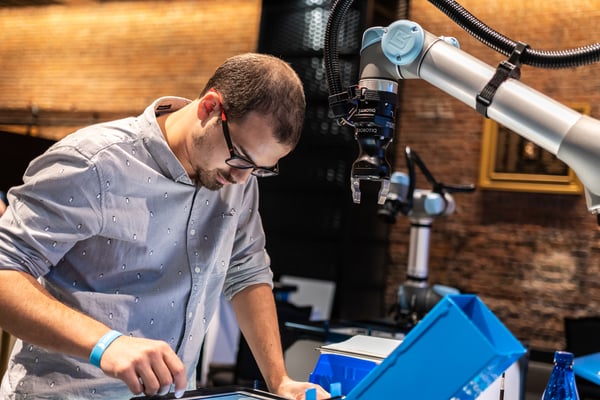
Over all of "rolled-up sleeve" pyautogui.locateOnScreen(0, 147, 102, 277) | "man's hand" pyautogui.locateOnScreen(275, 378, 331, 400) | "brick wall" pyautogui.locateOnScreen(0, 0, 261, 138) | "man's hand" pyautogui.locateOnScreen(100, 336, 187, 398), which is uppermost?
"brick wall" pyautogui.locateOnScreen(0, 0, 261, 138)

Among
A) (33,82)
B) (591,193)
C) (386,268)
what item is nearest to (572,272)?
(386,268)

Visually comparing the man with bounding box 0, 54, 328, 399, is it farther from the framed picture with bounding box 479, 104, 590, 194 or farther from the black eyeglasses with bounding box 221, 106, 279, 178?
the framed picture with bounding box 479, 104, 590, 194

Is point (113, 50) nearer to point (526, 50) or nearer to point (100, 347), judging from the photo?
point (100, 347)

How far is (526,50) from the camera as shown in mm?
839

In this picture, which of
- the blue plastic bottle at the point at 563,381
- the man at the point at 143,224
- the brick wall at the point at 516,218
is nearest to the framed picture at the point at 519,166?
the brick wall at the point at 516,218

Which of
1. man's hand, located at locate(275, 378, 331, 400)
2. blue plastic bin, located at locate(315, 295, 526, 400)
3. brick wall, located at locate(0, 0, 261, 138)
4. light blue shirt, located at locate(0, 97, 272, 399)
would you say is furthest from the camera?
brick wall, located at locate(0, 0, 261, 138)

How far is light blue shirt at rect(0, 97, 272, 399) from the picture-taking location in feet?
3.81

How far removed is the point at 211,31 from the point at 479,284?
11.2 ft

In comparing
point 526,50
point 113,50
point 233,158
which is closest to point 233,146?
point 233,158

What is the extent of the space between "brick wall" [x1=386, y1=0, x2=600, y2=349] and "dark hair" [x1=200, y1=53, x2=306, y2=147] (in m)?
3.51

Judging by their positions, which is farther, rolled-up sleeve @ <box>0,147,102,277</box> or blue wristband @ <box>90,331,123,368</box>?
rolled-up sleeve @ <box>0,147,102,277</box>

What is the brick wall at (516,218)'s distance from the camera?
4.70m

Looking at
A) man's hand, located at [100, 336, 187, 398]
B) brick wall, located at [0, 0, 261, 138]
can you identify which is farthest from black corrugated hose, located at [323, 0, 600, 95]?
brick wall, located at [0, 0, 261, 138]

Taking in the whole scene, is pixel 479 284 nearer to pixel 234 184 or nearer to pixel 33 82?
pixel 234 184
